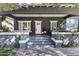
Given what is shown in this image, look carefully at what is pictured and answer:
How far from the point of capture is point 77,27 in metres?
2.87

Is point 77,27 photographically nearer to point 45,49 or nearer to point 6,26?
point 45,49

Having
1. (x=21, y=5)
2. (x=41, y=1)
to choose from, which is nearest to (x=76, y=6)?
(x=41, y=1)

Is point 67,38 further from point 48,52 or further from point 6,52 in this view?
point 6,52

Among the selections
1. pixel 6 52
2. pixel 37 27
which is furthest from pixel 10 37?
pixel 37 27

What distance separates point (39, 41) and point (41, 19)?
0.21 metres

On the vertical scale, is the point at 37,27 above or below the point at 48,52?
above

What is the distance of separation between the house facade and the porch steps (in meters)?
0.06

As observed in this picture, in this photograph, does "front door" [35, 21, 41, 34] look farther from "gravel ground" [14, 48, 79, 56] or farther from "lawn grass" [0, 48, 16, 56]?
"lawn grass" [0, 48, 16, 56]

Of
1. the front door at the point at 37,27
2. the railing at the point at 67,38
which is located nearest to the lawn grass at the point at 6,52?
the front door at the point at 37,27

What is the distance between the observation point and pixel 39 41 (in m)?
2.89

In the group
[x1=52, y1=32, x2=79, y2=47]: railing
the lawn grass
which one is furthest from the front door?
the lawn grass

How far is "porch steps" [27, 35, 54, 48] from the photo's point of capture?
2.89 meters

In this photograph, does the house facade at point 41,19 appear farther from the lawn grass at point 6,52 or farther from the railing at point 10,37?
the lawn grass at point 6,52

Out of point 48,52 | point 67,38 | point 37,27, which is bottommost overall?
point 48,52
